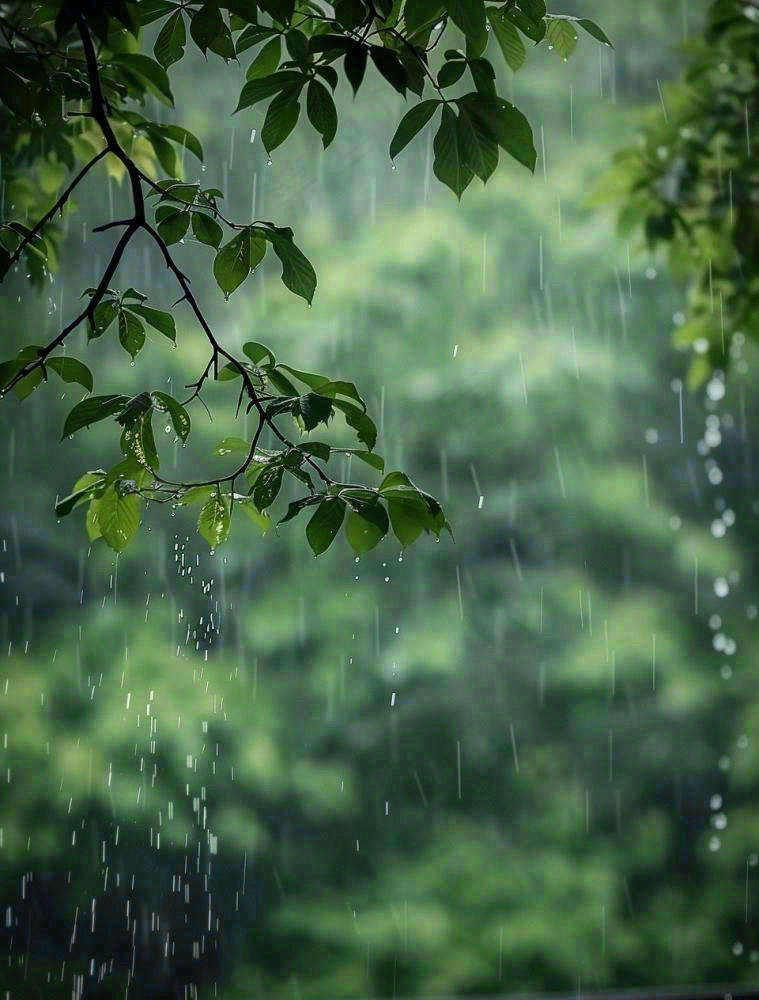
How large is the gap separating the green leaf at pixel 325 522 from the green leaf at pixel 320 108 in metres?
0.28

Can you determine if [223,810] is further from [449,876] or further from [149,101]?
[149,101]

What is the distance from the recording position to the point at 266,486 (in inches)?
30.9

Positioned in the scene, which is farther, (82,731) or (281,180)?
(281,180)

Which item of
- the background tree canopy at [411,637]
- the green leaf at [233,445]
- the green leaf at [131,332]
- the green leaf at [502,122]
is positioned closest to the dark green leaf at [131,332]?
the green leaf at [131,332]

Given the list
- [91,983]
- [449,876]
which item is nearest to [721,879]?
[449,876]

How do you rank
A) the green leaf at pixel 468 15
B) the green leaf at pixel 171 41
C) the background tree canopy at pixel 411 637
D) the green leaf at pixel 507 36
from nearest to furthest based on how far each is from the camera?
the green leaf at pixel 468 15
the green leaf at pixel 507 36
the green leaf at pixel 171 41
the background tree canopy at pixel 411 637

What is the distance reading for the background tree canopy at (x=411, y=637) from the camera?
312 cm

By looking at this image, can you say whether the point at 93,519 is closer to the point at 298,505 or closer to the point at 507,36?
the point at 298,505

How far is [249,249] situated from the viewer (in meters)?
0.83

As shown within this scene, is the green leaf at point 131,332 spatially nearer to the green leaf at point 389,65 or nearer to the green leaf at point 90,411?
the green leaf at point 90,411

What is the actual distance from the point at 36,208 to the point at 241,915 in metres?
2.62

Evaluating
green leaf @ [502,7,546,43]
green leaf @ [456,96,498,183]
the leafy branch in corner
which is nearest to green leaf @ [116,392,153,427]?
the leafy branch in corner

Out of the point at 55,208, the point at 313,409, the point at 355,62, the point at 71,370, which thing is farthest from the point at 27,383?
the point at 355,62

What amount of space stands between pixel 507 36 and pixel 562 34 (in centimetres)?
9
